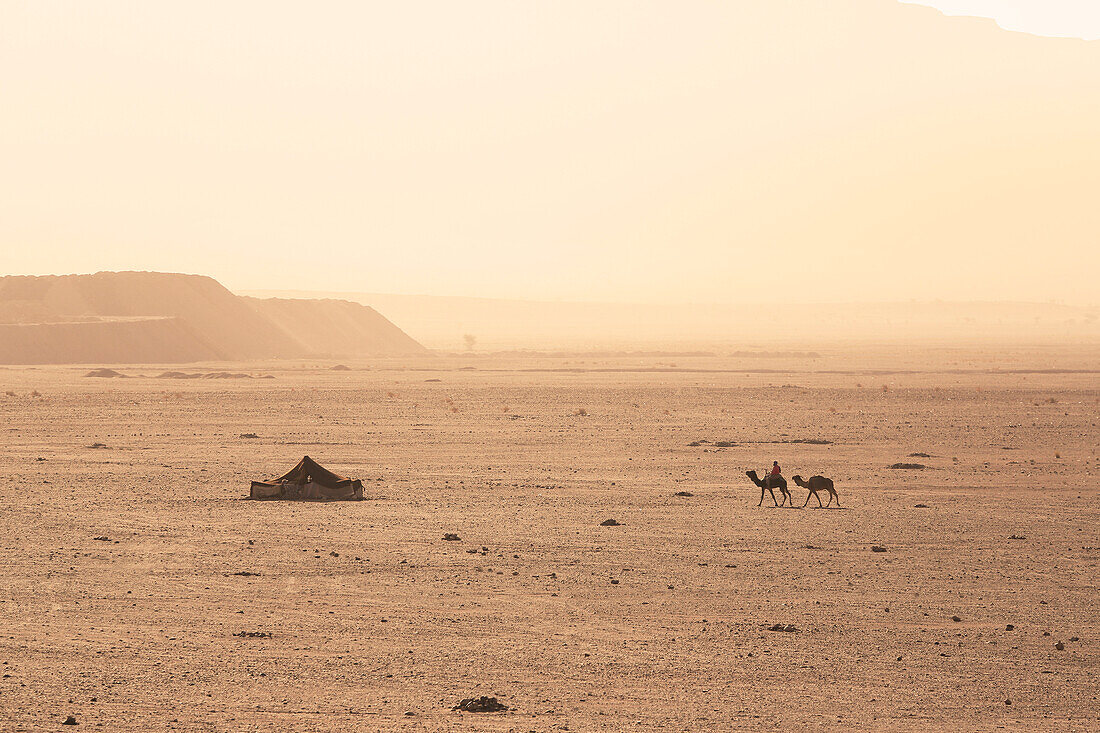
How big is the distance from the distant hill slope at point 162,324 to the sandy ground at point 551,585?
206ft

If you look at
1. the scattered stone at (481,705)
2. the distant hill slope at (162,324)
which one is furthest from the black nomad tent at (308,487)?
the distant hill slope at (162,324)

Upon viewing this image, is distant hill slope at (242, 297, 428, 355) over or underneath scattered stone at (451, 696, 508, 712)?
over

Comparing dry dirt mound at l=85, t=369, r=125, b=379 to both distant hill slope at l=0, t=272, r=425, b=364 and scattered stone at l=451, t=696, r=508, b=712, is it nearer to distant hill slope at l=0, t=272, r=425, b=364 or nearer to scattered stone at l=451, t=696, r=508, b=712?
distant hill slope at l=0, t=272, r=425, b=364

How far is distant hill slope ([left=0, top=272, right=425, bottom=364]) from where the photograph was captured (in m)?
97.1

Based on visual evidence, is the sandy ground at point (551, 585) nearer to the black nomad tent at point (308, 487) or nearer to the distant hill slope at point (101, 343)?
the black nomad tent at point (308, 487)

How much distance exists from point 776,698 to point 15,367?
3489 inches

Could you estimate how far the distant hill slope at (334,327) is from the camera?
414ft

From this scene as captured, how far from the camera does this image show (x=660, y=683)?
11391mm

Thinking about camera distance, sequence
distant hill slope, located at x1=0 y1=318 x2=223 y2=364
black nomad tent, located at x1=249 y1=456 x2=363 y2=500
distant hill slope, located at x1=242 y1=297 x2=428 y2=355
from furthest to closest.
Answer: distant hill slope, located at x1=242 y1=297 x2=428 y2=355 → distant hill slope, located at x1=0 y1=318 x2=223 y2=364 → black nomad tent, located at x1=249 y1=456 x2=363 y2=500

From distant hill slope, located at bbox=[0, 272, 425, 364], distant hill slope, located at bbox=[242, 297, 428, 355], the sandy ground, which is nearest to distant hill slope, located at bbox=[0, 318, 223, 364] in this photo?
distant hill slope, located at bbox=[0, 272, 425, 364]

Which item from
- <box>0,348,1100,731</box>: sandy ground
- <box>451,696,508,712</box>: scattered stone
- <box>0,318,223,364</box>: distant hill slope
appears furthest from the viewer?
<box>0,318,223,364</box>: distant hill slope

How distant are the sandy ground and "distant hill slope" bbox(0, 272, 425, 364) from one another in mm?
62933

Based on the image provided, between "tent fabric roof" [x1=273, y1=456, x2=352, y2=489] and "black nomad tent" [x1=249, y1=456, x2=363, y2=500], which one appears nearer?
"black nomad tent" [x1=249, y1=456, x2=363, y2=500]

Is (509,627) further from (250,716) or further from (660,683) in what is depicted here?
(250,716)
